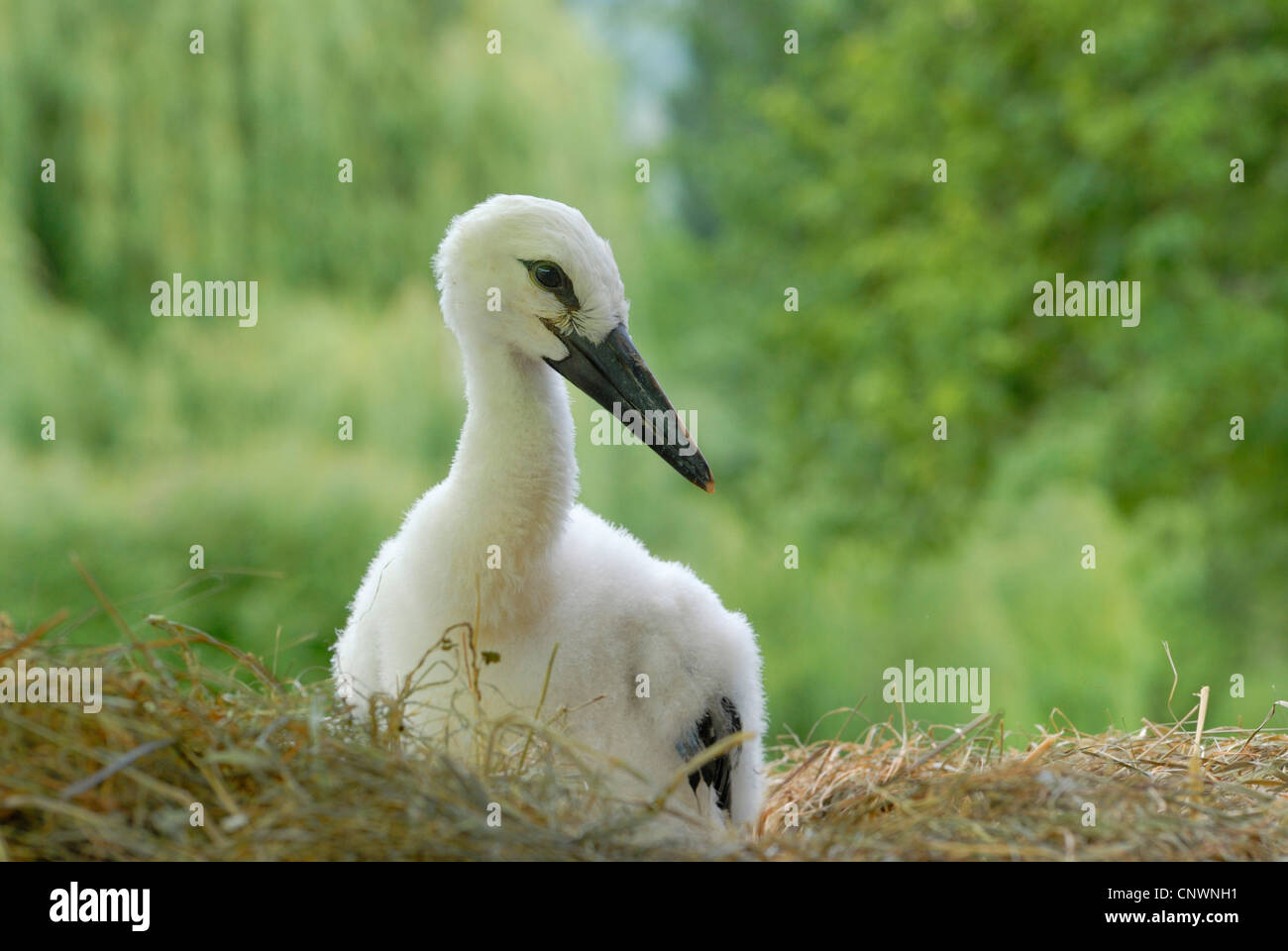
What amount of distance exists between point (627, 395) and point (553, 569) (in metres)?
0.34

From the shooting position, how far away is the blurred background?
5.25m

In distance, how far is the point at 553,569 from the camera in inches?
92.2

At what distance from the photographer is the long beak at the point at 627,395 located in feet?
7.73

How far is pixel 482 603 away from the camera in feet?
7.39

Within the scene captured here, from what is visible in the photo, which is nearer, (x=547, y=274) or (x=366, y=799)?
(x=366, y=799)

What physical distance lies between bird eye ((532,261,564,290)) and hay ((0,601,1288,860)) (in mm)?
781

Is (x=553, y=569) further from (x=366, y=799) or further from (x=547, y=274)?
(x=366, y=799)

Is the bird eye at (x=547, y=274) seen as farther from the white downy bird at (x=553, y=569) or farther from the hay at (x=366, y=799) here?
the hay at (x=366, y=799)

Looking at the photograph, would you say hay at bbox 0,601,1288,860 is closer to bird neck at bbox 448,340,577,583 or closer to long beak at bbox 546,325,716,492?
bird neck at bbox 448,340,577,583

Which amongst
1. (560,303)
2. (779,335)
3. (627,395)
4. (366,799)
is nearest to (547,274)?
(560,303)

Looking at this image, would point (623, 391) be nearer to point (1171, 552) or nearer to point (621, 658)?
point (621, 658)

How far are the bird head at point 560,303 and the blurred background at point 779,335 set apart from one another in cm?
165
